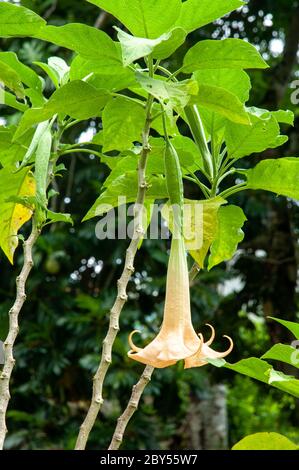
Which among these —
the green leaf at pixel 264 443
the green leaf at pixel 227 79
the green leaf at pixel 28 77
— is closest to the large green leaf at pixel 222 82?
the green leaf at pixel 227 79

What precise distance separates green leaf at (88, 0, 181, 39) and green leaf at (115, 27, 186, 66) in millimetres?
33

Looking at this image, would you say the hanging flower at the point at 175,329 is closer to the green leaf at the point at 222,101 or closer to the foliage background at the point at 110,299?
the green leaf at the point at 222,101

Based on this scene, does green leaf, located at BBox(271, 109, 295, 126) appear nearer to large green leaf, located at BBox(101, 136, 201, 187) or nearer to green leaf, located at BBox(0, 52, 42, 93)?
large green leaf, located at BBox(101, 136, 201, 187)

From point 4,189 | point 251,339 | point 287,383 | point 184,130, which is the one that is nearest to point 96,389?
point 287,383

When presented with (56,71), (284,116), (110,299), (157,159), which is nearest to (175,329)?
(157,159)

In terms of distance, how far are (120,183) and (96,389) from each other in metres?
0.26

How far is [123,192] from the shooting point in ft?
2.81

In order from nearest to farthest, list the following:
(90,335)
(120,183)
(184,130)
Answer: (120,183)
(90,335)
(184,130)

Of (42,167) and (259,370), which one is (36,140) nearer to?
(42,167)

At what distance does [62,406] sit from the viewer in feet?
10.6

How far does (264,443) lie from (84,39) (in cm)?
48

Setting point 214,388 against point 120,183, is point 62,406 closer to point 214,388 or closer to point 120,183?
→ point 214,388

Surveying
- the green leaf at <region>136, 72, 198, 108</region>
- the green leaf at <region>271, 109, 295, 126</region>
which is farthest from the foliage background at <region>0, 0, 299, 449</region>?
the green leaf at <region>136, 72, 198, 108</region>

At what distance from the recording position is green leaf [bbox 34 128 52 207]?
740mm
